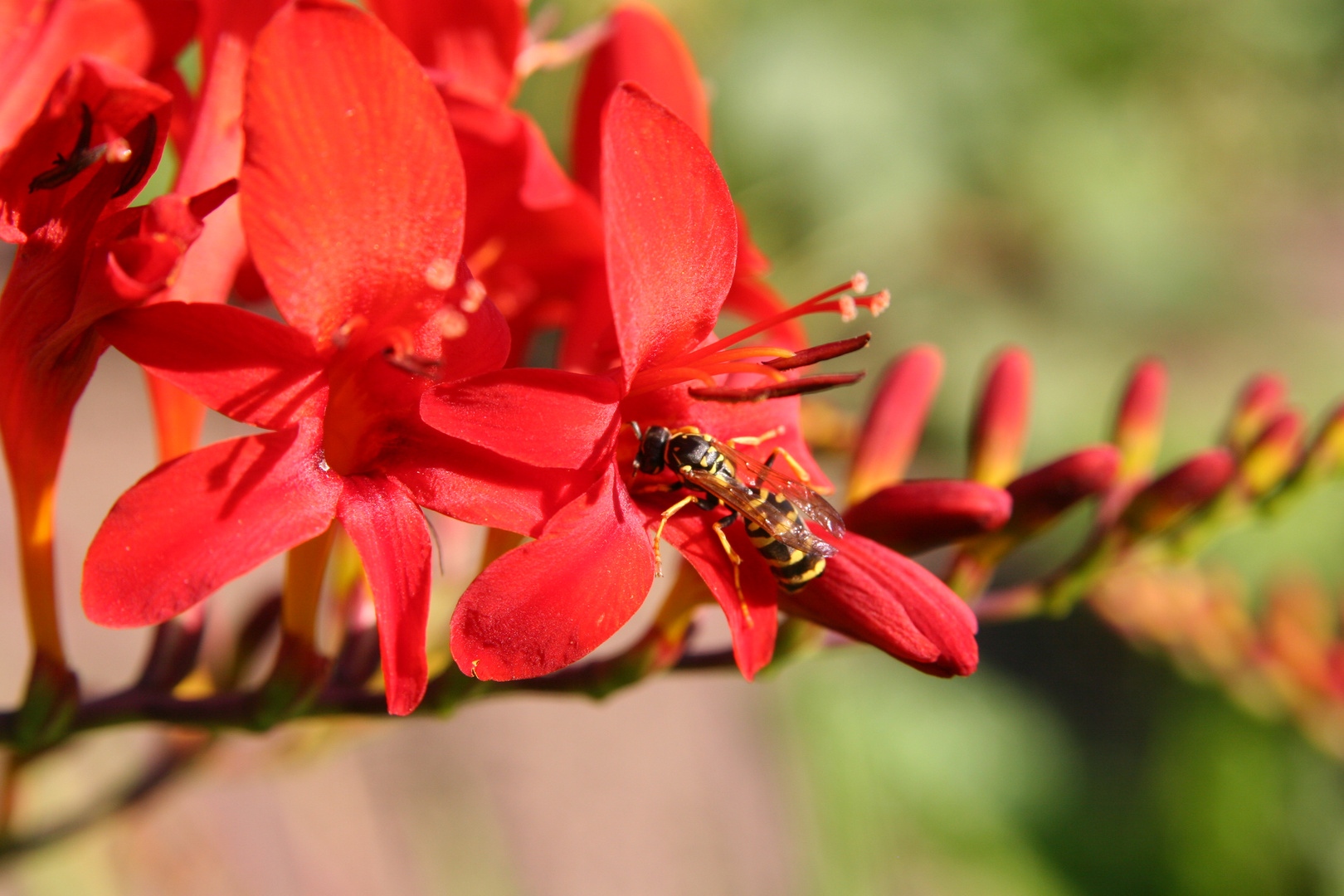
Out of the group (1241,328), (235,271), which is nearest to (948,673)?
(235,271)

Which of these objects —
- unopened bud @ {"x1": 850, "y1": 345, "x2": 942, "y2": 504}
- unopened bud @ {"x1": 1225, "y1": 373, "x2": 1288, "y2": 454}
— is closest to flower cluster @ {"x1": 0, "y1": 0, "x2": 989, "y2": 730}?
unopened bud @ {"x1": 850, "y1": 345, "x2": 942, "y2": 504}

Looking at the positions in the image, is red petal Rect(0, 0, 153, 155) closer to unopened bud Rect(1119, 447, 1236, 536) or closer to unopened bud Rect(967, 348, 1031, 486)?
unopened bud Rect(967, 348, 1031, 486)

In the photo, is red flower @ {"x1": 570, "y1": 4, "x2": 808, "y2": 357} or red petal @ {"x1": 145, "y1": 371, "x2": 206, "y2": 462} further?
red flower @ {"x1": 570, "y1": 4, "x2": 808, "y2": 357}

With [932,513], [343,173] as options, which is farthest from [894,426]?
[343,173]

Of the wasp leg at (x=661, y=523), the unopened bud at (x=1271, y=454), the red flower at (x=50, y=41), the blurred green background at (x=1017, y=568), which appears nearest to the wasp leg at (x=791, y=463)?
the wasp leg at (x=661, y=523)

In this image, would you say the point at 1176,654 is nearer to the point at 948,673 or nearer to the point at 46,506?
the point at 948,673

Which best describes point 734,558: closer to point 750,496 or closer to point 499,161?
point 750,496

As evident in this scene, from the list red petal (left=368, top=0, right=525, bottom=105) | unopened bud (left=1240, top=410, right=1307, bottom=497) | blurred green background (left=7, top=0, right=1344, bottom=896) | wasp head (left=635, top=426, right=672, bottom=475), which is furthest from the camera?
blurred green background (left=7, top=0, right=1344, bottom=896)
